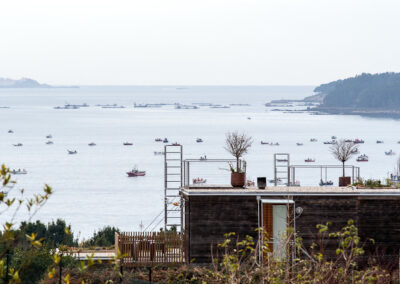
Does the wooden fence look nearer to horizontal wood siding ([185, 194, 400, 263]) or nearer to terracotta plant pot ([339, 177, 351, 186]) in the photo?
horizontal wood siding ([185, 194, 400, 263])

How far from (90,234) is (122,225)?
30.1ft

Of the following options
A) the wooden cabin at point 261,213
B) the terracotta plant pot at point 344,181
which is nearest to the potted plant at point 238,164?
the wooden cabin at point 261,213

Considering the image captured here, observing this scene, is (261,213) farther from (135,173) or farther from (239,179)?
(135,173)

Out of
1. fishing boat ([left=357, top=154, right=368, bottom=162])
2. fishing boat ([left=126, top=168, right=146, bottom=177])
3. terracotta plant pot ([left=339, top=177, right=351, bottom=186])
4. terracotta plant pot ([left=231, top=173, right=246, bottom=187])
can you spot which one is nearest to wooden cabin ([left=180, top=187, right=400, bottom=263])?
terracotta plant pot ([left=231, top=173, right=246, bottom=187])

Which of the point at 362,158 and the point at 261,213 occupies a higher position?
the point at 261,213

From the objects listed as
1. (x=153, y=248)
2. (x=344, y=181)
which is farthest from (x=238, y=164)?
(x=344, y=181)

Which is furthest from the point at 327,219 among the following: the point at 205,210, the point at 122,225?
the point at 122,225

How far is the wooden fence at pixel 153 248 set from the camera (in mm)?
27469

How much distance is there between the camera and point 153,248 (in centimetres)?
2764

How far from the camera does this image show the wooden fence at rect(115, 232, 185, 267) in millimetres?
27469

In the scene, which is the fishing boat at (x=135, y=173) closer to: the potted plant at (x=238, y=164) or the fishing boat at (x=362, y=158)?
the fishing boat at (x=362, y=158)

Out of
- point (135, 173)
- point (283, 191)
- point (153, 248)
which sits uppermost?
point (283, 191)

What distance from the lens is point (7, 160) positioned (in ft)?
616

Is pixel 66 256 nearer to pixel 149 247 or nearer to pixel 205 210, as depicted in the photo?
pixel 149 247
